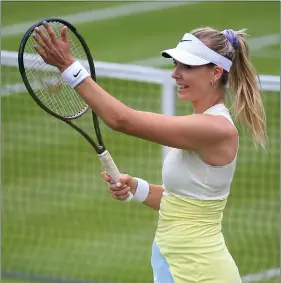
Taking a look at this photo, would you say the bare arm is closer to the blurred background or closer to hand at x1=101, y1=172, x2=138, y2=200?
hand at x1=101, y1=172, x2=138, y2=200

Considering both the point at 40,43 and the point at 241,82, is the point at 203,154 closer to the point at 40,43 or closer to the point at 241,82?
the point at 241,82

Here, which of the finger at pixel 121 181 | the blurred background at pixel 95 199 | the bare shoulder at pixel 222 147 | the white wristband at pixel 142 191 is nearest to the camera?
the bare shoulder at pixel 222 147

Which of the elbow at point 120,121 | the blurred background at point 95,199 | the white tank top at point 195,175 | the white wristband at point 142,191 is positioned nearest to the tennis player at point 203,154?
the white tank top at point 195,175

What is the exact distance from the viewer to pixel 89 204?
9633 millimetres

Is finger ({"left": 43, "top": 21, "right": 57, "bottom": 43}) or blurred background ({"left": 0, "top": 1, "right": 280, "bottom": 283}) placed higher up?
finger ({"left": 43, "top": 21, "right": 57, "bottom": 43})

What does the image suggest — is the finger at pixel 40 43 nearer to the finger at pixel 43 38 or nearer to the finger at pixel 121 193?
the finger at pixel 43 38

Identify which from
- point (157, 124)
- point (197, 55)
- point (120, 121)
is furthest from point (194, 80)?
point (120, 121)

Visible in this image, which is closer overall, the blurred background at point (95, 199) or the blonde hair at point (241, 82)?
the blonde hair at point (241, 82)

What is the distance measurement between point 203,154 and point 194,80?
0.33 m

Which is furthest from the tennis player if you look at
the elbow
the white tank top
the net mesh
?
the net mesh

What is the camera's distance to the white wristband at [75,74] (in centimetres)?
487

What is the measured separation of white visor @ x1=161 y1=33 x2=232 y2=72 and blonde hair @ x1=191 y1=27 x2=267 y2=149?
0.10 feet

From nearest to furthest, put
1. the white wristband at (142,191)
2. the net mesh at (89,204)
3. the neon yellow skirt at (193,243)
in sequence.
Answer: the neon yellow skirt at (193,243) < the white wristband at (142,191) < the net mesh at (89,204)

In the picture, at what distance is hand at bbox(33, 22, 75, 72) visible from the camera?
4.77m
